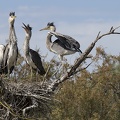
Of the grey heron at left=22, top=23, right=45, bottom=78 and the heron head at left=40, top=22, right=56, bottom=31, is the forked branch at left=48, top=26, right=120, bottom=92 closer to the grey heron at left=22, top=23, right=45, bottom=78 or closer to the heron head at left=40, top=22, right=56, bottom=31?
the grey heron at left=22, top=23, right=45, bottom=78

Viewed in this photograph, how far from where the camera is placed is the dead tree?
10.8 m

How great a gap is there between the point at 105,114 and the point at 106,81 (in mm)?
2954

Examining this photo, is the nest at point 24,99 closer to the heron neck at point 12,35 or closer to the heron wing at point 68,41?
the heron wing at point 68,41

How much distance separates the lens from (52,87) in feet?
37.6

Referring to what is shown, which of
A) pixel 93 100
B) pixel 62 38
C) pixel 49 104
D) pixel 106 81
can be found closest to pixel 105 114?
pixel 93 100

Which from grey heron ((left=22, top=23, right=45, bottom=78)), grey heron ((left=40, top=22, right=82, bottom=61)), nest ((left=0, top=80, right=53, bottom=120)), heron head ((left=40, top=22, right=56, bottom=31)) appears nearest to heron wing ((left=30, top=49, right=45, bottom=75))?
grey heron ((left=22, top=23, right=45, bottom=78))

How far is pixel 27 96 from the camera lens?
1141 cm

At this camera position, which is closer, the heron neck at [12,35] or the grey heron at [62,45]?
the grey heron at [62,45]

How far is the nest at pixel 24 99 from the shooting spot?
10891 mm

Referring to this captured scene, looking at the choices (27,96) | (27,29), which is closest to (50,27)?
(27,29)

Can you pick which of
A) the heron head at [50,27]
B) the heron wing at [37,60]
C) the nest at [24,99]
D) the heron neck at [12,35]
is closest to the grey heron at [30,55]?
the heron wing at [37,60]

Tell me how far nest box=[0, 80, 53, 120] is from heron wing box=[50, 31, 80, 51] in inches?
78.0

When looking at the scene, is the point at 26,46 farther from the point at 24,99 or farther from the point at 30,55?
the point at 24,99

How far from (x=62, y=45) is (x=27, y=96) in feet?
10.3
